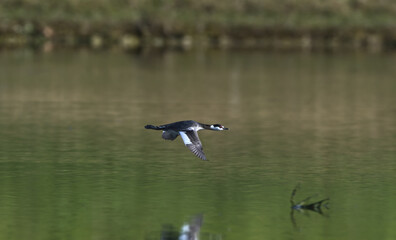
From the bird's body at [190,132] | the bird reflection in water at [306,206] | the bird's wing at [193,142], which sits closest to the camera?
the bird reflection in water at [306,206]

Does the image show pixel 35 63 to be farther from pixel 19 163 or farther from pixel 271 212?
pixel 271 212

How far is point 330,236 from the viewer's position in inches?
643

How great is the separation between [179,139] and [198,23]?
50488 millimetres

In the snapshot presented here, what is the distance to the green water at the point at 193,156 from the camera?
1736 centimetres

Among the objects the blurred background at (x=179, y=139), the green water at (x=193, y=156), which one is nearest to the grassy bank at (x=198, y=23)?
the blurred background at (x=179, y=139)

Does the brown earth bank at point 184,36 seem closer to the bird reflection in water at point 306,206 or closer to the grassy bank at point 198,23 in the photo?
the grassy bank at point 198,23

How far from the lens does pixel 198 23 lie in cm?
7888

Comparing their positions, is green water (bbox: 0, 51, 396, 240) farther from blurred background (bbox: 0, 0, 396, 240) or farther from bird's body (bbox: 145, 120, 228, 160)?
bird's body (bbox: 145, 120, 228, 160)

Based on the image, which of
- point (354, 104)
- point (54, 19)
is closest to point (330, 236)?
point (354, 104)

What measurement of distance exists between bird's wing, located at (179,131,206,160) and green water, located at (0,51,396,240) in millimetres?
877

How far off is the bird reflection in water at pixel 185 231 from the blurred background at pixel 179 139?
1.8 inches

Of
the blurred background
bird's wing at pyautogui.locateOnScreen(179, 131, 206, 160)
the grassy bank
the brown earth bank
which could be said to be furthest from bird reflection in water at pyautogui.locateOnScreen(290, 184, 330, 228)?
the grassy bank

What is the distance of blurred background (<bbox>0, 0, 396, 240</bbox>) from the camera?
17.6 meters

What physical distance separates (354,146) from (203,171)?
6.06m
